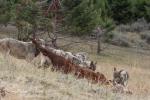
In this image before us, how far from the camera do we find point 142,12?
51406mm

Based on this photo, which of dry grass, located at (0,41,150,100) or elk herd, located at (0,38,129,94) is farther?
elk herd, located at (0,38,129,94)

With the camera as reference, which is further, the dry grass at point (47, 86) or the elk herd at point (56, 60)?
the elk herd at point (56, 60)

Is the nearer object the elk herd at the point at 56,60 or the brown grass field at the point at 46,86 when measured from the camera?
the brown grass field at the point at 46,86

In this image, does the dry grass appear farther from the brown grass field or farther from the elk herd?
the elk herd

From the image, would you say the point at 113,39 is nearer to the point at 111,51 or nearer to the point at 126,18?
the point at 111,51

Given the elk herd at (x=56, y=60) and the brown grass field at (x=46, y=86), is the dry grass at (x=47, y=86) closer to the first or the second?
the brown grass field at (x=46, y=86)

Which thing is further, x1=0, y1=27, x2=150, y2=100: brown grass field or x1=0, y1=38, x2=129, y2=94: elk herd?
x1=0, y1=38, x2=129, y2=94: elk herd

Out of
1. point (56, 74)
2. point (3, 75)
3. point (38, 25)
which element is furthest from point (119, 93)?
point (38, 25)

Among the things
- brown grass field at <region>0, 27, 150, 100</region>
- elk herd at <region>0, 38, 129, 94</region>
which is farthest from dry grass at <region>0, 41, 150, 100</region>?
elk herd at <region>0, 38, 129, 94</region>

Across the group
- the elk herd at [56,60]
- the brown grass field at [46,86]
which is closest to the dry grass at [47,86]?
the brown grass field at [46,86]

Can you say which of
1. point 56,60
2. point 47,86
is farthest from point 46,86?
point 56,60

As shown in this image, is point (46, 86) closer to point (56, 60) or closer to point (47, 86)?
point (47, 86)

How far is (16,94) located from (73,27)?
26.2 m

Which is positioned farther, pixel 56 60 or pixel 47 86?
pixel 56 60
